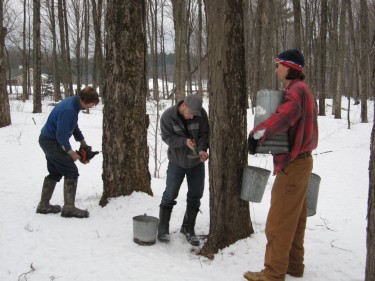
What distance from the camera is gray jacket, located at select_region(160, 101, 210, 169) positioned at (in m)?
4.12

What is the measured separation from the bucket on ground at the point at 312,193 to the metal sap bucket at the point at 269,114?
0.74 meters

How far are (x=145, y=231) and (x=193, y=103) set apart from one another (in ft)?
4.73

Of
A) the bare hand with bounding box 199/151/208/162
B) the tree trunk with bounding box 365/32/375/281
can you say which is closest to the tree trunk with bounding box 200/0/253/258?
the bare hand with bounding box 199/151/208/162

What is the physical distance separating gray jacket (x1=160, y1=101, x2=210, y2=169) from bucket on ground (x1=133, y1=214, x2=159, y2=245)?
27.3 inches

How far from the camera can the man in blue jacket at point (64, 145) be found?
4.66m

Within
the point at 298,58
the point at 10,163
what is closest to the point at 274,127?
the point at 298,58

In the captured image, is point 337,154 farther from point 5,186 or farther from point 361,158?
point 5,186

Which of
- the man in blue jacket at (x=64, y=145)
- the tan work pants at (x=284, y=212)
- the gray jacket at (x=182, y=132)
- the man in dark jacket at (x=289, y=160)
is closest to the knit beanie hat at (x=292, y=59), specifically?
the man in dark jacket at (x=289, y=160)

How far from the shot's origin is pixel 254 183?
3574 millimetres

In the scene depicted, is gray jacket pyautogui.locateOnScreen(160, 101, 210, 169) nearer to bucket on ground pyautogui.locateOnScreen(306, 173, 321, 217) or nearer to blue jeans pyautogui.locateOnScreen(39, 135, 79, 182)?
bucket on ground pyautogui.locateOnScreen(306, 173, 321, 217)

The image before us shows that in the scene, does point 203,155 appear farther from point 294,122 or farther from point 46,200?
point 46,200

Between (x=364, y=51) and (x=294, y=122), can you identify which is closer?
(x=294, y=122)

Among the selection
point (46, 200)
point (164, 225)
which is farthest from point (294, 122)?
point (46, 200)

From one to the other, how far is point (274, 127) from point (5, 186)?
17.7 ft
